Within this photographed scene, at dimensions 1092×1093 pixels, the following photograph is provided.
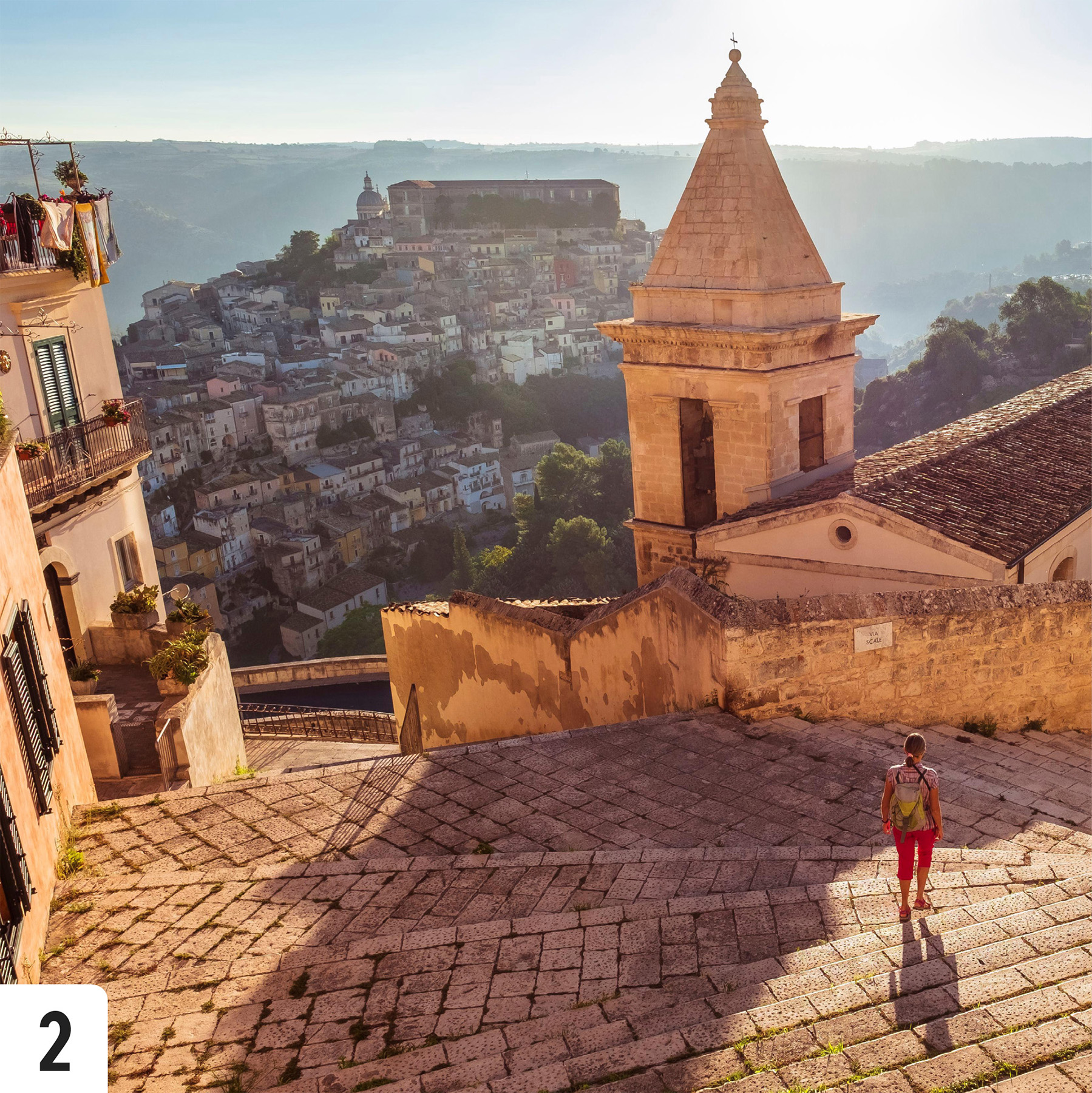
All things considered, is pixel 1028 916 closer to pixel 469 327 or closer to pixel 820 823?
pixel 820 823

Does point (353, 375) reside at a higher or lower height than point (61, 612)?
lower

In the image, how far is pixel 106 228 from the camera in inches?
587

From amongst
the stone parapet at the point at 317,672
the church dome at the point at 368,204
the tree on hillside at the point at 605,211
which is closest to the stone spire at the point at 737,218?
the stone parapet at the point at 317,672

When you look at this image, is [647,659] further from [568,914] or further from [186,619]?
[186,619]

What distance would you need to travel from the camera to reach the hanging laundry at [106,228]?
14611mm

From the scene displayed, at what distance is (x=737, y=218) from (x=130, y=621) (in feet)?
30.3

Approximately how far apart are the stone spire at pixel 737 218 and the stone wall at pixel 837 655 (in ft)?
18.1

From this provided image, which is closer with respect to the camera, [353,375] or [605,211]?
[353,375]

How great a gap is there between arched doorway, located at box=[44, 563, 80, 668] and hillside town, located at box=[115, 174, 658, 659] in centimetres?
5403

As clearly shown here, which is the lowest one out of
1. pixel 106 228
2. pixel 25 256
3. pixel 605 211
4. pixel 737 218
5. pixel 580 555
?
pixel 580 555

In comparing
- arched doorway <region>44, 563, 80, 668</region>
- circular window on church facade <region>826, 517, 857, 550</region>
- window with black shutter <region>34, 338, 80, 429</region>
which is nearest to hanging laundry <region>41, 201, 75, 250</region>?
window with black shutter <region>34, 338, 80, 429</region>

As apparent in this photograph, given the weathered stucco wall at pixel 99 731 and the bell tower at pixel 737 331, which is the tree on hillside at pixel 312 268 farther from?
the weathered stucco wall at pixel 99 731

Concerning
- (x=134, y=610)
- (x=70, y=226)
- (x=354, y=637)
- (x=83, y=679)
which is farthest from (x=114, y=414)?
(x=354, y=637)

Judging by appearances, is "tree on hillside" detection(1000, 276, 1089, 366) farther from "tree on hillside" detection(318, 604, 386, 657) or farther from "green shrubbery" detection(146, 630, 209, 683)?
"green shrubbery" detection(146, 630, 209, 683)
